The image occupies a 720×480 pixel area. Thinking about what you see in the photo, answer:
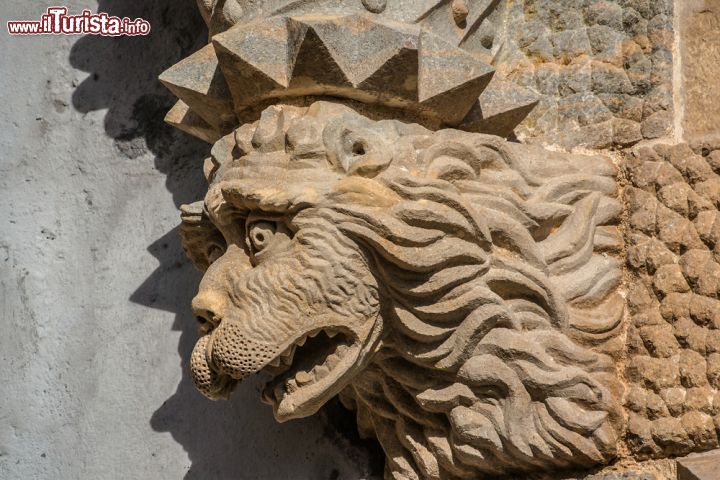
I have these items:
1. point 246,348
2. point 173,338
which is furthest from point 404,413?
point 173,338

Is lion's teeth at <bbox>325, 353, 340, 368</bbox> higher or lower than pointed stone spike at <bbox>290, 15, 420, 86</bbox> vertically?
lower

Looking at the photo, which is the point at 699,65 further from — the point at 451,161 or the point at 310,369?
the point at 310,369

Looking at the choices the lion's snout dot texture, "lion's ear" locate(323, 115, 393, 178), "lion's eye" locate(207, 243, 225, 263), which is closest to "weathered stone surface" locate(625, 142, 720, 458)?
"lion's ear" locate(323, 115, 393, 178)

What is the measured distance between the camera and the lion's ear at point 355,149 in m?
1.84

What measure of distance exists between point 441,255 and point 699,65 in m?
0.58

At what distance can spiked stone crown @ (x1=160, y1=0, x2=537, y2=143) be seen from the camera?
1.87 meters

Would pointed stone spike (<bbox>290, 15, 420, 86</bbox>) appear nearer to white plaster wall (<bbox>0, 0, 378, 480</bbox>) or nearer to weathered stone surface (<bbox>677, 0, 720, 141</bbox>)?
weathered stone surface (<bbox>677, 0, 720, 141</bbox>)

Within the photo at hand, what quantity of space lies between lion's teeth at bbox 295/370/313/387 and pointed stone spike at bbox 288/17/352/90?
436 millimetres

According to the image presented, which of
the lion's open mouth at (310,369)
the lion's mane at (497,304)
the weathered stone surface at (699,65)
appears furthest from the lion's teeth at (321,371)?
the weathered stone surface at (699,65)

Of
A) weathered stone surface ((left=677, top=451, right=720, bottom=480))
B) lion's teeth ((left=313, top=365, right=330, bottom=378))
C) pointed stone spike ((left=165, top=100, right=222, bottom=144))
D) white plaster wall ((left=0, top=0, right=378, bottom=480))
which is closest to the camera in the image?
weathered stone surface ((left=677, top=451, right=720, bottom=480))

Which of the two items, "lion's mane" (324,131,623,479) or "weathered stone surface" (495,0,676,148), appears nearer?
"lion's mane" (324,131,623,479)

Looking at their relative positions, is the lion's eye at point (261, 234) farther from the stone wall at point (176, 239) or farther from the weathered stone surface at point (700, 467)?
the weathered stone surface at point (700, 467)

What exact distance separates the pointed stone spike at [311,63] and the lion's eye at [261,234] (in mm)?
230

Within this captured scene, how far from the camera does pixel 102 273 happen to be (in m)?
2.61
